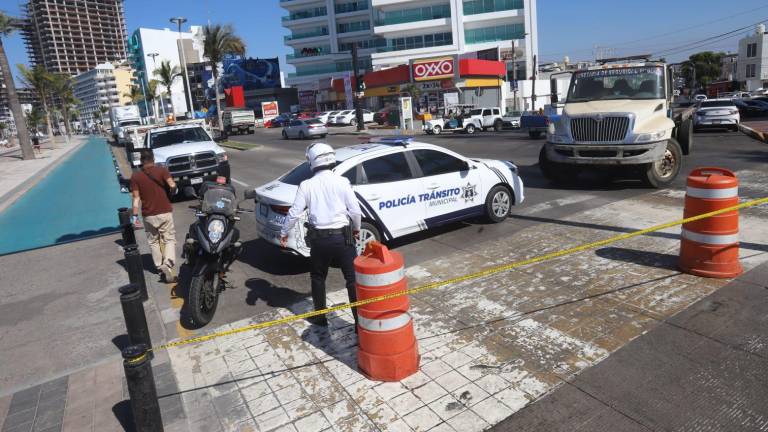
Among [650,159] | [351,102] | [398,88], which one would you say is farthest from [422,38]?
[650,159]

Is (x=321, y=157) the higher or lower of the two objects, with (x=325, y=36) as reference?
lower

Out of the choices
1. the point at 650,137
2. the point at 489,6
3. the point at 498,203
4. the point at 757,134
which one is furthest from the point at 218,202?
the point at 489,6

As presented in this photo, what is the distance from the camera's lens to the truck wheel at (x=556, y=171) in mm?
12258

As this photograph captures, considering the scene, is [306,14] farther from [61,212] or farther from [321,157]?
[321,157]

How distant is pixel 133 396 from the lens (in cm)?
337

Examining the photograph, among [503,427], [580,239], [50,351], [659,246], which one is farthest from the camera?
[580,239]

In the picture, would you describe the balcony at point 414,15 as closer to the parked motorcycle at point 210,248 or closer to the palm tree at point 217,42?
the palm tree at point 217,42

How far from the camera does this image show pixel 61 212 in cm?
1412

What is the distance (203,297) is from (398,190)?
9.88ft

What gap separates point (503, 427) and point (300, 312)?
9.33ft

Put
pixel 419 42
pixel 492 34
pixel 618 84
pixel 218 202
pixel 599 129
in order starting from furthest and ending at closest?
pixel 419 42, pixel 492 34, pixel 618 84, pixel 599 129, pixel 218 202

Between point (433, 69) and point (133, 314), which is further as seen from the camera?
point (433, 69)

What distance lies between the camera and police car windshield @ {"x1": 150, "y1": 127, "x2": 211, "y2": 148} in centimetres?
1444

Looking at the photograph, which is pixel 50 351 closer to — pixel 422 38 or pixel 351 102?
pixel 351 102
